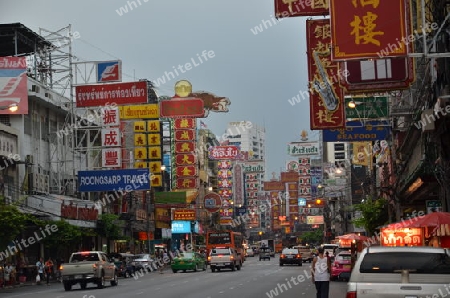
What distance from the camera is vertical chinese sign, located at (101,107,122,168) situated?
56312mm

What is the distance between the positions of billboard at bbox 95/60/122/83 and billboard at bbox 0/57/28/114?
736 cm

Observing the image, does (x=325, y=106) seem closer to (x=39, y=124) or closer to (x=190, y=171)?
(x=39, y=124)

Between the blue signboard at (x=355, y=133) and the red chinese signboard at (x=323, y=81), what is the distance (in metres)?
4.46

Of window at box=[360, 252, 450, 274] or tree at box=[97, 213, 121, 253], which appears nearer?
window at box=[360, 252, 450, 274]

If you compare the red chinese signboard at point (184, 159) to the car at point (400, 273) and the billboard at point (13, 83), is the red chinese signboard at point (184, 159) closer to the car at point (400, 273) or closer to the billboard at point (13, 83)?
the billboard at point (13, 83)

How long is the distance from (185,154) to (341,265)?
42.5 metres

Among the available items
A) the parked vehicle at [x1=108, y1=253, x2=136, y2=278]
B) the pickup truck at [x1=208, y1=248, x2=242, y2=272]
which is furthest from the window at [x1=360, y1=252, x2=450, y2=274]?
the pickup truck at [x1=208, y1=248, x2=242, y2=272]

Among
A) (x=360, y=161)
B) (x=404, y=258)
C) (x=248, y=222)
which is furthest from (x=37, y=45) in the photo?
(x=248, y=222)

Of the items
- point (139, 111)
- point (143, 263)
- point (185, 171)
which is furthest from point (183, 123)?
point (143, 263)

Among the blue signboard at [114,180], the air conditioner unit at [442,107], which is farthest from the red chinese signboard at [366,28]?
the blue signboard at [114,180]

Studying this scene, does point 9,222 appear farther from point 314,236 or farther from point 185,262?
point 314,236

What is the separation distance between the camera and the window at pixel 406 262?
12.6 m

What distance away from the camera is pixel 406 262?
12.8 meters

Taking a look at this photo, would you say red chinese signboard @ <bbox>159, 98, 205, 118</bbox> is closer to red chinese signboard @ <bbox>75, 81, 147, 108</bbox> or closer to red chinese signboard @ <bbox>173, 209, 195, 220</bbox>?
red chinese signboard @ <bbox>173, 209, 195, 220</bbox>
